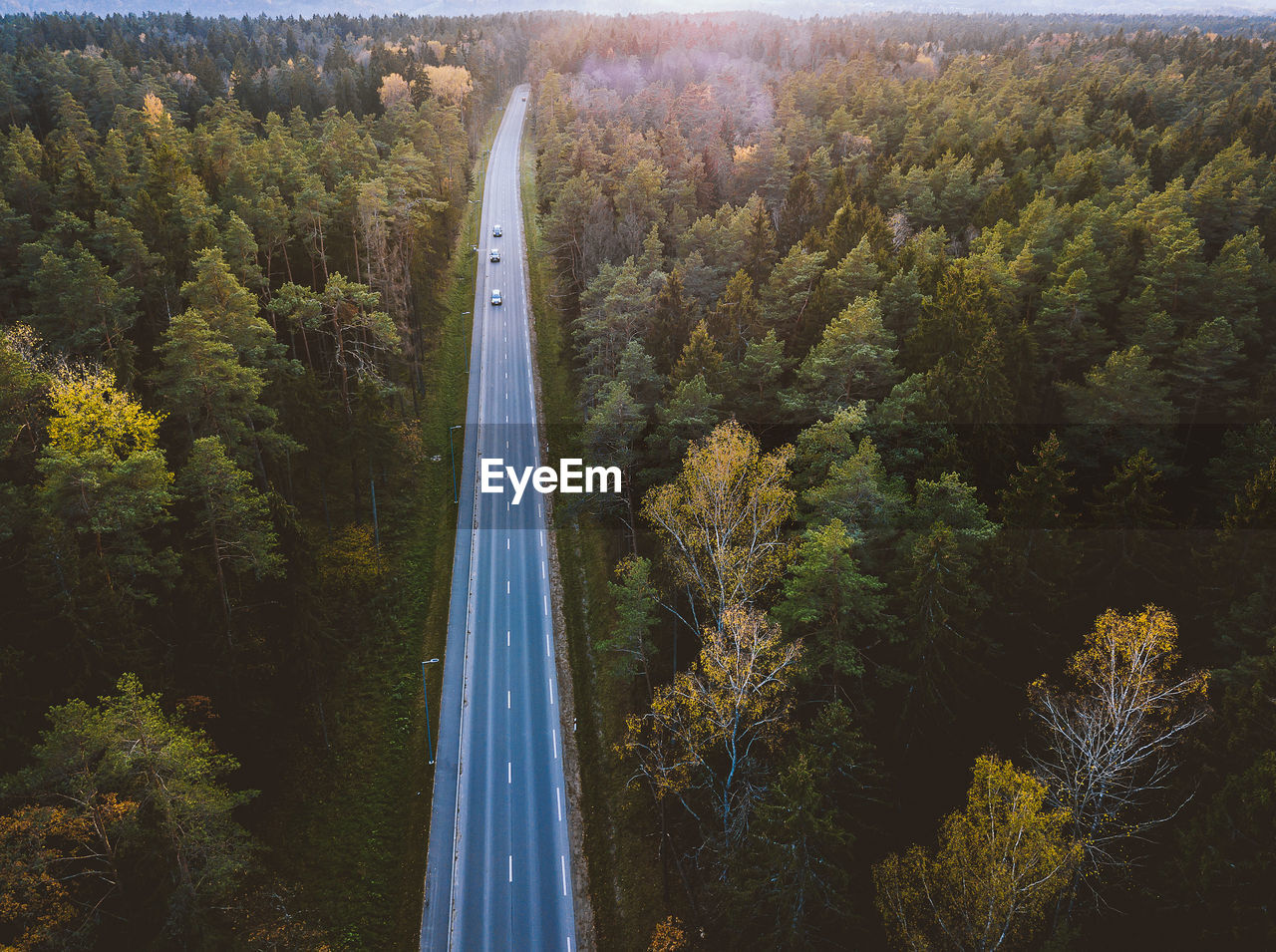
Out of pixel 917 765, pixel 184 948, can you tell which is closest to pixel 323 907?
pixel 184 948

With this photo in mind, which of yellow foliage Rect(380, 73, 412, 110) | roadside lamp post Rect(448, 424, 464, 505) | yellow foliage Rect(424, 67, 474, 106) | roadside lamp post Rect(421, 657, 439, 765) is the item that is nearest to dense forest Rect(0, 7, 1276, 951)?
roadside lamp post Rect(421, 657, 439, 765)

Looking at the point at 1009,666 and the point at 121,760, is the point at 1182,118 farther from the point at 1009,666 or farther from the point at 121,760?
the point at 121,760

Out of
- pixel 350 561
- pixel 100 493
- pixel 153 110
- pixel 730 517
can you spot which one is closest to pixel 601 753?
pixel 730 517

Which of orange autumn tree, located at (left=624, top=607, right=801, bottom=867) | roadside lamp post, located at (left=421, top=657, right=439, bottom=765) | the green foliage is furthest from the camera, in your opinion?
roadside lamp post, located at (left=421, top=657, right=439, bottom=765)

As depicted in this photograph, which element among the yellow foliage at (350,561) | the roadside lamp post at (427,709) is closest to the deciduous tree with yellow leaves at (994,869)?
the roadside lamp post at (427,709)

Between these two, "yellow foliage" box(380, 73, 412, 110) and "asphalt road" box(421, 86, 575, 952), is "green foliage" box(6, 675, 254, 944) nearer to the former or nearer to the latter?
"asphalt road" box(421, 86, 575, 952)

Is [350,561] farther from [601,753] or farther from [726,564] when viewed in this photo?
[726,564]
